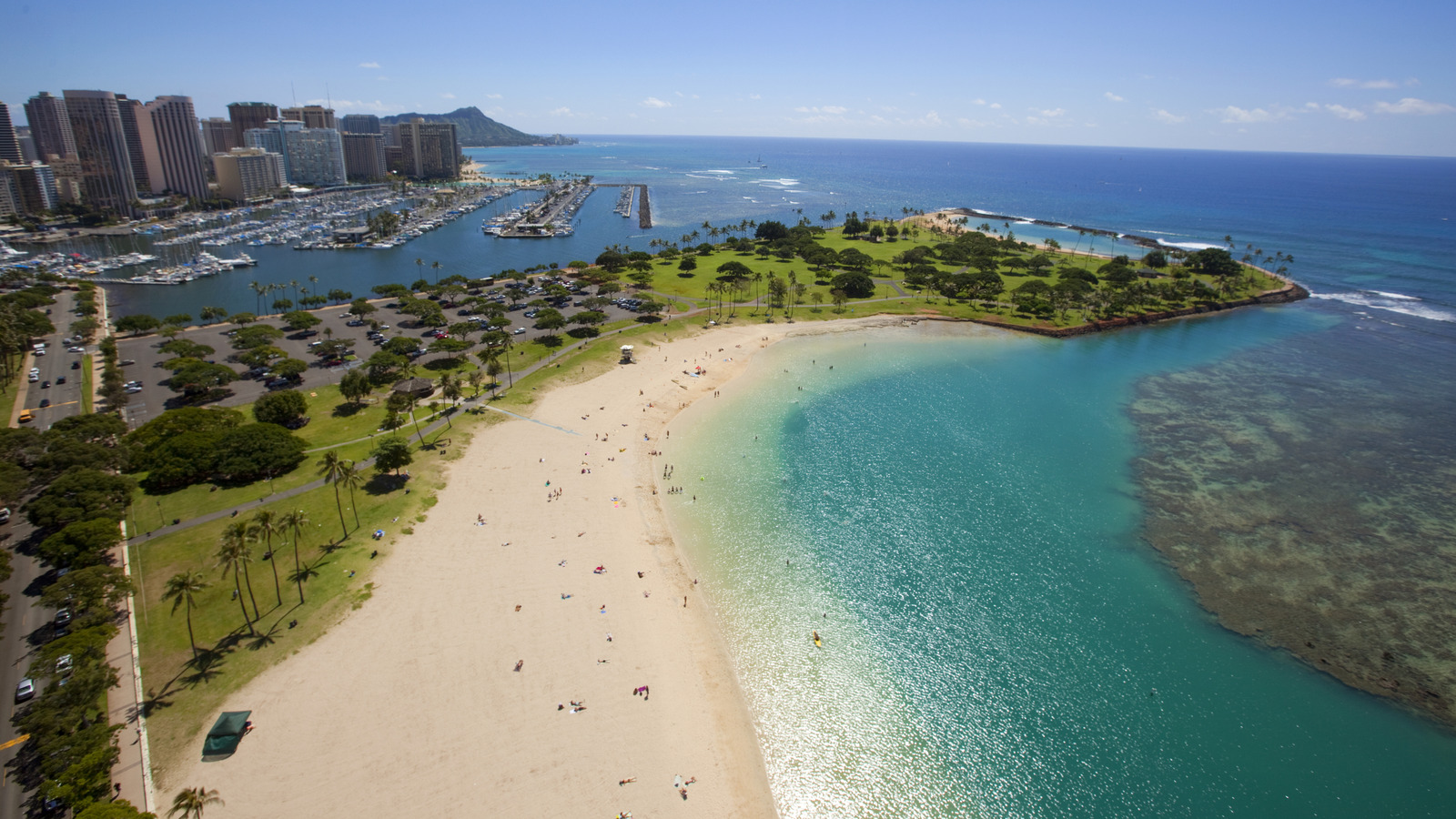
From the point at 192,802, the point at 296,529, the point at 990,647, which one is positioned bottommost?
the point at 990,647

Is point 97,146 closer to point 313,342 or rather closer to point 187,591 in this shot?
point 313,342

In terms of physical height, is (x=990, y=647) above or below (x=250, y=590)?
below

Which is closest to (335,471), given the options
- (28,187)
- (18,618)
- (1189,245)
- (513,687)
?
(18,618)

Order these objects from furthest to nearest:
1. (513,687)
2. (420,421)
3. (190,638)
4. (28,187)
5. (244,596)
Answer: (28,187) < (420,421) < (244,596) < (190,638) < (513,687)

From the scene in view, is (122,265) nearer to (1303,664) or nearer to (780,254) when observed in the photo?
(780,254)

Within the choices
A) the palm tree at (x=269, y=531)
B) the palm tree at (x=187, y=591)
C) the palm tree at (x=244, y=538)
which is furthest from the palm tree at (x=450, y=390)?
the palm tree at (x=187, y=591)

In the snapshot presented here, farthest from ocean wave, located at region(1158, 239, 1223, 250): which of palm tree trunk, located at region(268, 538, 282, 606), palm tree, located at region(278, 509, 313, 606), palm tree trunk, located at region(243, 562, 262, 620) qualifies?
palm tree trunk, located at region(243, 562, 262, 620)

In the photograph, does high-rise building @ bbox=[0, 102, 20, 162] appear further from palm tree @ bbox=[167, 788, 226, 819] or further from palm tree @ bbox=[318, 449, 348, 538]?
palm tree @ bbox=[167, 788, 226, 819]
